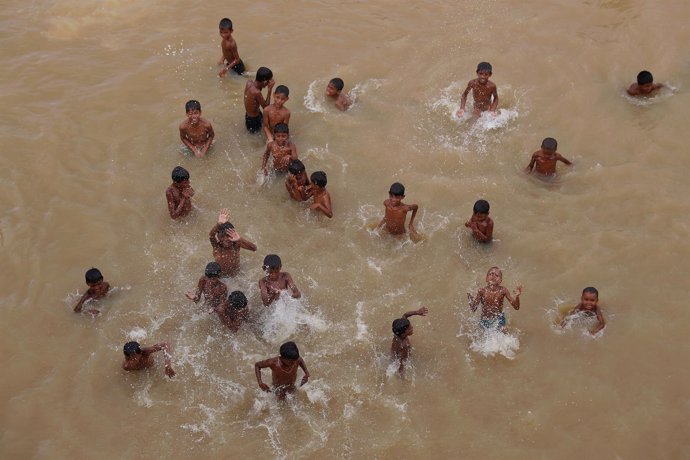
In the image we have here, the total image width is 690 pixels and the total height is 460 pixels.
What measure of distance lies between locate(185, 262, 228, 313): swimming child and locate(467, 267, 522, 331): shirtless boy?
A: 2768 mm

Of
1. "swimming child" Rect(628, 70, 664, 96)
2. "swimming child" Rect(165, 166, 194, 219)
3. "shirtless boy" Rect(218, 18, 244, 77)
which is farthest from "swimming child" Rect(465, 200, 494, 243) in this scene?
"shirtless boy" Rect(218, 18, 244, 77)

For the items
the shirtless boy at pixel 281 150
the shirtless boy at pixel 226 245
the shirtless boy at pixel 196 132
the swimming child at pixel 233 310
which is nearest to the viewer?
the swimming child at pixel 233 310

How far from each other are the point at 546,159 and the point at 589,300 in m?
2.47

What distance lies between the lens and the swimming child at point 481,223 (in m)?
8.81

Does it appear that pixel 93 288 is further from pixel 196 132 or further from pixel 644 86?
pixel 644 86

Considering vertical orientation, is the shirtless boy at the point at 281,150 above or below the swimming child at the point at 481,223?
above

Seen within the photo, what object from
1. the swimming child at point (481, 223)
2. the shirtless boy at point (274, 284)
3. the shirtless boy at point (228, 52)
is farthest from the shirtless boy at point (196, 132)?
the swimming child at point (481, 223)

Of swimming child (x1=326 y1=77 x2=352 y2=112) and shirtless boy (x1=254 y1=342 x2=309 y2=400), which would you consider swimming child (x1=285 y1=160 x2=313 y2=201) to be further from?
shirtless boy (x1=254 y1=342 x2=309 y2=400)

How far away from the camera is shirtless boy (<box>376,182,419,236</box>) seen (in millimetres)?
8953

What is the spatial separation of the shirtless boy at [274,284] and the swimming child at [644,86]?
621 cm

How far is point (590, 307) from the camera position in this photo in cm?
805

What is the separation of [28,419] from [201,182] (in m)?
3.91

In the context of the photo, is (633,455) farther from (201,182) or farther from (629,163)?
(201,182)

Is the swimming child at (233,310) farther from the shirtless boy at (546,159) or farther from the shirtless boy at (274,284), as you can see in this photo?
the shirtless boy at (546,159)
